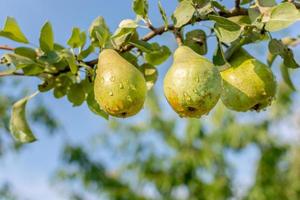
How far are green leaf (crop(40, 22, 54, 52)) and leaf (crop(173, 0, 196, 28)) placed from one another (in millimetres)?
235

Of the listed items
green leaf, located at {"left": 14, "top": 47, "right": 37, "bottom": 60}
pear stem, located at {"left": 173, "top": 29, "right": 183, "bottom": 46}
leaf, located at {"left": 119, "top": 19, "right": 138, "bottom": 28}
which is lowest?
pear stem, located at {"left": 173, "top": 29, "right": 183, "bottom": 46}

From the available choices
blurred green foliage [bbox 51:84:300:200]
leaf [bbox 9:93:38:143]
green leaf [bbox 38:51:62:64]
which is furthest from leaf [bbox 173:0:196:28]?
blurred green foliage [bbox 51:84:300:200]

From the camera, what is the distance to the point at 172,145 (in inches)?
261

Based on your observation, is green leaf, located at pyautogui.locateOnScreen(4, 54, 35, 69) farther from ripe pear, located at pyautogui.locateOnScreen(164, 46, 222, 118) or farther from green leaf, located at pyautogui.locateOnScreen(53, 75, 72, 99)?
ripe pear, located at pyautogui.locateOnScreen(164, 46, 222, 118)

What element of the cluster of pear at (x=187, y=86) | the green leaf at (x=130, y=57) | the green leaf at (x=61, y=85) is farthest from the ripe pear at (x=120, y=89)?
the green leaf at (x=61, y=85)

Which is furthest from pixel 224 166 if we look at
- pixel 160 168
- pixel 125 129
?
pixel 125 129

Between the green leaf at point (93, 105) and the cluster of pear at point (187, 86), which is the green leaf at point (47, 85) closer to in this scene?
the green leaf at point (93, 105)

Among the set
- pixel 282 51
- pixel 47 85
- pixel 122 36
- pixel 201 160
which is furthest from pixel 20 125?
pixel 201 160

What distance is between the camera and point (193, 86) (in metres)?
0.72

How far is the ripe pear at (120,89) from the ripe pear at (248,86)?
16 cm

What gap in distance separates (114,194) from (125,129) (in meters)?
0.98

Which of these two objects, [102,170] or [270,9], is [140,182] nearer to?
[102,170]

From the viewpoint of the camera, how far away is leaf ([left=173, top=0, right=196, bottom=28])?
80 centimetres

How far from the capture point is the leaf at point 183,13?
80 centimetres
